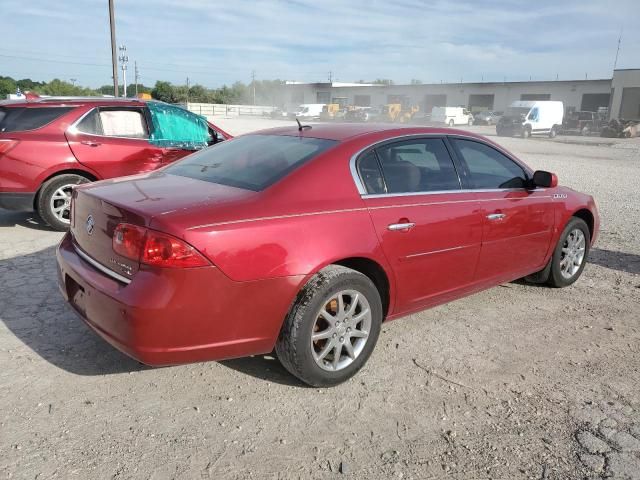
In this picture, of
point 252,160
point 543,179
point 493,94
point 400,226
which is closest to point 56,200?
point 252,160

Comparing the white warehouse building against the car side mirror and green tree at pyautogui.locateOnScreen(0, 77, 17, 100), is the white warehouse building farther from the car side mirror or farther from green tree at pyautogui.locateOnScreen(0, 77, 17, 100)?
the car side mirror

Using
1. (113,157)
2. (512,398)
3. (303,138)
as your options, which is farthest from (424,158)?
(113,157)

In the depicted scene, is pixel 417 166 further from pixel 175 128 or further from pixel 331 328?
pixel 175 128

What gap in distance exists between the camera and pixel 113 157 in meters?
6.80

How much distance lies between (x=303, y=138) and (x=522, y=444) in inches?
91.0

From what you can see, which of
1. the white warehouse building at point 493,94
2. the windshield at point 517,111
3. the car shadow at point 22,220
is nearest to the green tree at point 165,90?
the white warehouse building at point 493,94

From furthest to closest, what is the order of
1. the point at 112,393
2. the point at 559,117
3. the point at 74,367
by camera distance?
the point at 559,117 < the point at 74,367 < the point at 112,393

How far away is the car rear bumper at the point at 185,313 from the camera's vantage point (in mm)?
2648

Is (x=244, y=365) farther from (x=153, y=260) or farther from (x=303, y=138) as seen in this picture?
(x=303, y=138)

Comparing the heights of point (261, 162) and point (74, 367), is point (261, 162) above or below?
above

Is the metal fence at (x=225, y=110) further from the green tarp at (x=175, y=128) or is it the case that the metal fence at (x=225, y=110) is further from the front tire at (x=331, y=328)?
the front tire at (x=331, y=328)

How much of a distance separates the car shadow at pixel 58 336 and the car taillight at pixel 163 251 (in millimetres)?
1025

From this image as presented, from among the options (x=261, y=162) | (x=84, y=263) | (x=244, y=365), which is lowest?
(x=244, y=365)

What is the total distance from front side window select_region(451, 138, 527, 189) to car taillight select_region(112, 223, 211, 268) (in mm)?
2289
